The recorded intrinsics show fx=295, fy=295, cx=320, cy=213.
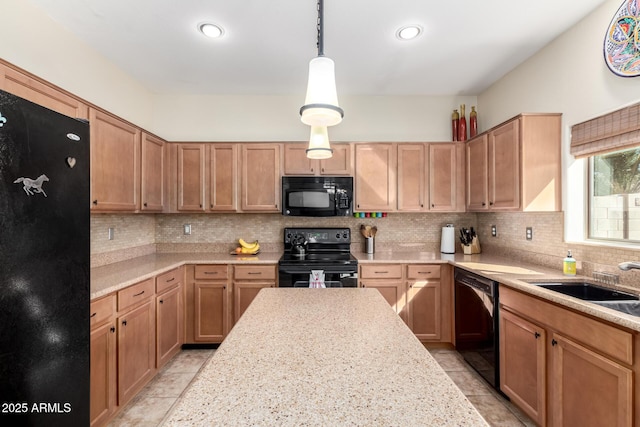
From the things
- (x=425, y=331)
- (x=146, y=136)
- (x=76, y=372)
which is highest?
(x=146, y=136)

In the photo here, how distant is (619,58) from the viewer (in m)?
1.84

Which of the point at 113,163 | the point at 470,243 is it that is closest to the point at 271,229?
the point at 113,163

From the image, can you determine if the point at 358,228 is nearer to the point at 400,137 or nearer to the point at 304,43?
the point at 400,137

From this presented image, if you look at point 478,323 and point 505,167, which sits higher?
point 505,167

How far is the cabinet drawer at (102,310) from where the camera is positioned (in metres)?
1.72

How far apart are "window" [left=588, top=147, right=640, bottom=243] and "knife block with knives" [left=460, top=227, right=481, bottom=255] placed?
44.4 inches

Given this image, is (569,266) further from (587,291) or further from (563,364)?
(563,364)

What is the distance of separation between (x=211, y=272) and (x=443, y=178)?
2642mm

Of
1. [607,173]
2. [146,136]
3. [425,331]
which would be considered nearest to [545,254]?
[607,173]

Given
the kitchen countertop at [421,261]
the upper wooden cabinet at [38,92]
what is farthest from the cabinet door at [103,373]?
the upper wooden cabinet at [38,92]

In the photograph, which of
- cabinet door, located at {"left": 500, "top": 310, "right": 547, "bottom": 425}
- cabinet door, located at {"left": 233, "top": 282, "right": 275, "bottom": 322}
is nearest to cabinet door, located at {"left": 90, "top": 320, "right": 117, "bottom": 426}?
cabinet door, located at {"left": 233, "top": 282, "right": 275, "bottom": 322}

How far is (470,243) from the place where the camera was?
10.7 feet

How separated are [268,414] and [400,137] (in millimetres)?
3372

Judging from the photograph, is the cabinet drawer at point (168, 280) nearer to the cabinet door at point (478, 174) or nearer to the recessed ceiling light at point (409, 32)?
the recessed ceiling light at point (409, 32)
